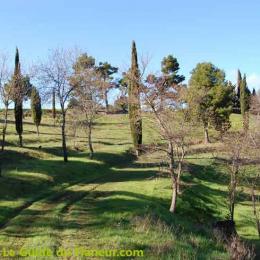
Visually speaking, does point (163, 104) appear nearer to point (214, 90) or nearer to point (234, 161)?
point (234, 161)

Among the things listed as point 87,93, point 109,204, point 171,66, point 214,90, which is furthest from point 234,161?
point 171,66

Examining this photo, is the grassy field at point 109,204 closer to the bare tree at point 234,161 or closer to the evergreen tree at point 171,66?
the bare tree at point 234,161

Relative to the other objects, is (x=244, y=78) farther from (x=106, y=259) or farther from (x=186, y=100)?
(x=106, y=259)

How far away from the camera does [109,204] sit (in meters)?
26.7

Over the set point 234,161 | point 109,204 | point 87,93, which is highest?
point 87,93

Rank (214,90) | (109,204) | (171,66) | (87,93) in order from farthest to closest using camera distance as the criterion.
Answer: (171,66)
(214,90)
(87,93)
(109,204)

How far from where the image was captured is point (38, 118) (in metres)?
66.4

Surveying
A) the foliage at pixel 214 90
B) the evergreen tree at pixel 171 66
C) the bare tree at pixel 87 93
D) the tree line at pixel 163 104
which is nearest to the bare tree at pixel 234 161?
the tree line at pixel 163 104

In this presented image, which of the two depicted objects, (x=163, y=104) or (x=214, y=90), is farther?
(x=214, y=90)

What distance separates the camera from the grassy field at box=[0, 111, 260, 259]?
64.3 feet

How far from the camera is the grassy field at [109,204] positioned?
19.6 m

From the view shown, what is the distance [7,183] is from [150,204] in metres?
10.8

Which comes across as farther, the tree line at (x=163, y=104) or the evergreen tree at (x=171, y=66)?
the evergreen tree at (x=171, y=66)

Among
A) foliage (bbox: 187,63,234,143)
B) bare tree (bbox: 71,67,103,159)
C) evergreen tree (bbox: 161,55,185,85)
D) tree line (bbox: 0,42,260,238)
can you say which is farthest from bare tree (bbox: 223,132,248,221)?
evergreen tree (bbox: 161,55,185,85)
